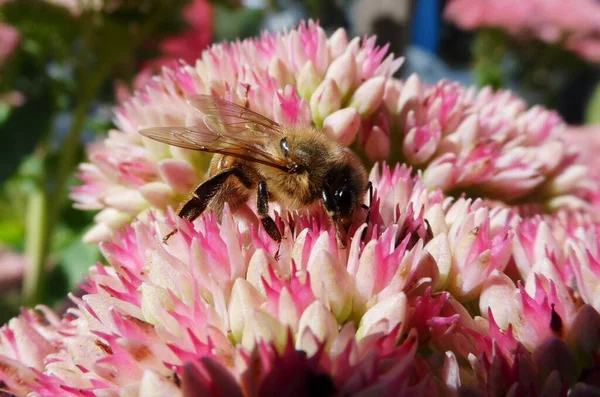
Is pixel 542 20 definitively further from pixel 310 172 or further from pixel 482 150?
pixel 310 172

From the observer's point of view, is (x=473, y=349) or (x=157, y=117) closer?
(x=473, y=349)

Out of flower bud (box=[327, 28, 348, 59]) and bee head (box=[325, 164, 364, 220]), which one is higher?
flower bud (box=[327, 28, 348, 59])

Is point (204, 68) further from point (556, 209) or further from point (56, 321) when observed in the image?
point (556, 209)

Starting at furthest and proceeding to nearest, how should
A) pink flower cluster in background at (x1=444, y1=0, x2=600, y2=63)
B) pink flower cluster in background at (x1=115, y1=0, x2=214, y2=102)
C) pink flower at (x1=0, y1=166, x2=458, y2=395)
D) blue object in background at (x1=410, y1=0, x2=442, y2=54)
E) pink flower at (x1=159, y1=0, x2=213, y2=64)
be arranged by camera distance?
blue object in background at (x1=410, y1=0, x2=442, y2=54)
pink flower cluster in background at (x1=444, y1=0, x2=600, y2=63)
pink flower at (x1=159, y1=0, x2=213, y2=64)
pink flower cluster in background at (x1=115, y1=0, x2=214, y2=102)
pink flower at (x1=0, y1=166, x2=458, y2=395)

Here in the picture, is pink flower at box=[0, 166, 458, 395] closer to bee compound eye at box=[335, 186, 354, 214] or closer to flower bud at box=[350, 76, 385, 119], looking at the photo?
bee compound eye at box=[335, 186, 354, 214]

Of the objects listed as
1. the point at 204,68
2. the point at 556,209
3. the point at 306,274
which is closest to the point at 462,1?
the point at 556,209

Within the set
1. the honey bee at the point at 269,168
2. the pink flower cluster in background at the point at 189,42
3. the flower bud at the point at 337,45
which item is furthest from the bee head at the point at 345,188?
the pink flower cluster in background at the point at 189,42

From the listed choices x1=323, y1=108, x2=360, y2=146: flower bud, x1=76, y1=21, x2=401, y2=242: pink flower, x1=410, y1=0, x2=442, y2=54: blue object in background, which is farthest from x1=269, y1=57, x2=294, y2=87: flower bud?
x1=410, y1=0, x2=442, y2=54: blue object in background
